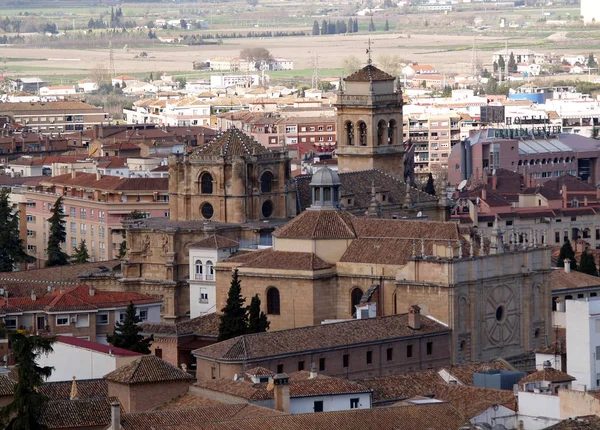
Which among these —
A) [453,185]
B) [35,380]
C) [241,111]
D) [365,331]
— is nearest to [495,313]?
[365,331]

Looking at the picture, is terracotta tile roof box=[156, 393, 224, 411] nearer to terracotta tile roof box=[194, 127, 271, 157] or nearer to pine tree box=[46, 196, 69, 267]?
terracotta tile roof box=[194, 127, 271, 157]

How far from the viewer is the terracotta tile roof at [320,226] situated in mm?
79500

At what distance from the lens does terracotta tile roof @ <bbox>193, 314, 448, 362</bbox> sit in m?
69.2

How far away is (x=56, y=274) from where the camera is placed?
3536 inches

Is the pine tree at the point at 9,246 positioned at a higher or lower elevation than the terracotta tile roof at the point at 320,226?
lower

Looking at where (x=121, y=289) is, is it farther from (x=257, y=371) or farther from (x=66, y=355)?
(x=257, y=371)

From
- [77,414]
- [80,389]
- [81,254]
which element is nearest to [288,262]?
[80,389]

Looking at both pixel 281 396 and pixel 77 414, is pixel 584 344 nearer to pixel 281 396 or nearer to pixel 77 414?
pixel 281 396

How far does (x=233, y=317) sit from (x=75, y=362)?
6.48 meters

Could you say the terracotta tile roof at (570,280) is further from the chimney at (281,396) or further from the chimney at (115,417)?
the chimney at (115,417)

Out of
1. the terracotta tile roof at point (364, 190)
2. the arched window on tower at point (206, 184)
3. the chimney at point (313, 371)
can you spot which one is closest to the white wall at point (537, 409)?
the chimney at point (313, 371)

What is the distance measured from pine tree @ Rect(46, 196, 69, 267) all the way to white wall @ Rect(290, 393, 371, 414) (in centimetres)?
3897

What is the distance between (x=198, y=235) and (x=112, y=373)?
21453mm

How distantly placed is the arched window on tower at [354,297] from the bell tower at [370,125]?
18222 mm
